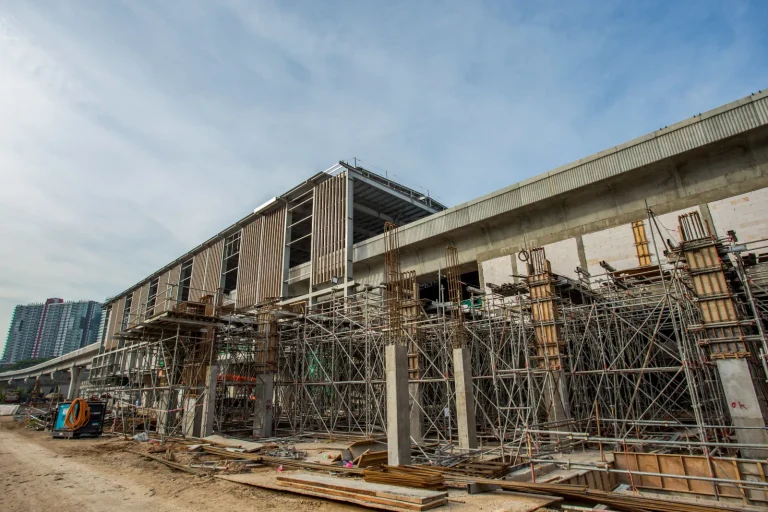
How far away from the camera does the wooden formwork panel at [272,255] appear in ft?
120

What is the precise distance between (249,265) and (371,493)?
114 ft

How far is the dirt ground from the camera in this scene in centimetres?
852

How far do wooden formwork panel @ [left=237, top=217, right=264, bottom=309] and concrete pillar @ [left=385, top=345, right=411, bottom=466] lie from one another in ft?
89.9

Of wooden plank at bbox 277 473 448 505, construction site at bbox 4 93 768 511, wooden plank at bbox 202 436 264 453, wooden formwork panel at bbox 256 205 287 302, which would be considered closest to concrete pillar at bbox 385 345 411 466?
construction site at bbox 4 93 768 511

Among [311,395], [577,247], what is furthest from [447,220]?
[311,395]

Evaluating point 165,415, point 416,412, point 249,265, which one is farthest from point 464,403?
point 249,265

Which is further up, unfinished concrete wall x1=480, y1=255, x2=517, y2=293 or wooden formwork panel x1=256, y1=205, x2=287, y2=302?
wooden formwork panel x1=256, y1=205, x2=287, y2=302

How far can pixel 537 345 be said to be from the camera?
1669cm

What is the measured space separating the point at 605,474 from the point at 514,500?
13.3ft

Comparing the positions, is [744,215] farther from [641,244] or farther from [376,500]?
[376,500]

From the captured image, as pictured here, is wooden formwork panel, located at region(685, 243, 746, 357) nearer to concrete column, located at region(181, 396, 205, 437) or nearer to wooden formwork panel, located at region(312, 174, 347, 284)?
concrete column, located at region(181, 396, 205, 437)

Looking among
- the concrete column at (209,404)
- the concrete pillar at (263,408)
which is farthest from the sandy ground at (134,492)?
the concrete pillar at (263,408)

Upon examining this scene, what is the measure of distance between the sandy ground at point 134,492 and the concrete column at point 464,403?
238 inches

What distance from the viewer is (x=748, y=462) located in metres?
10.0
